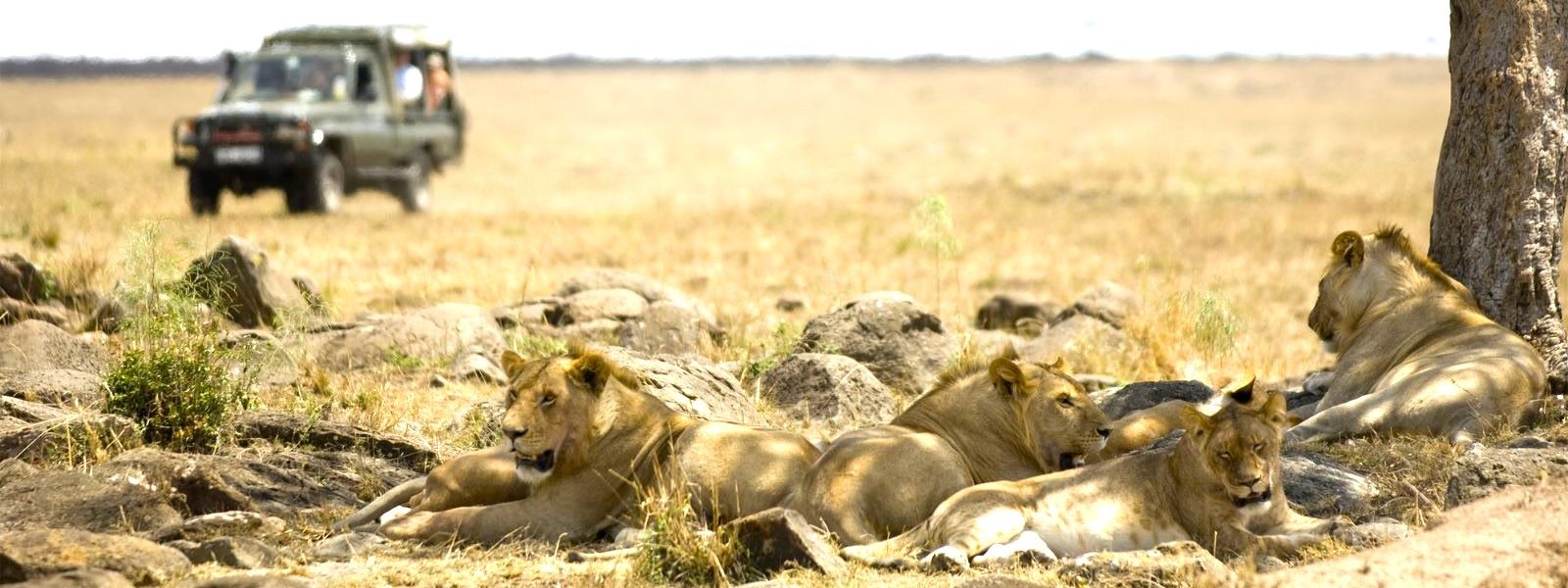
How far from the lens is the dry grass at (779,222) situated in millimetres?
11695

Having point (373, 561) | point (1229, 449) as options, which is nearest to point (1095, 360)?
point (1229, 449)

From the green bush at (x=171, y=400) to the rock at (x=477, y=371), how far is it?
2415mm

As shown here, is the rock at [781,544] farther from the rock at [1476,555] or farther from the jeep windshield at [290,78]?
the jeep windshield at [290,78]

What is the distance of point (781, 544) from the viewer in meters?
6.42

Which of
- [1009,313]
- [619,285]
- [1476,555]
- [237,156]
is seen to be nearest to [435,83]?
[237,156]

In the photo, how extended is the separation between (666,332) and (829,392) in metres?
2.27

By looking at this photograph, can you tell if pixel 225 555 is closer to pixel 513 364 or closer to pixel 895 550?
pixel 513 364

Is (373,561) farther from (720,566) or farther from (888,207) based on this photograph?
(888,207)

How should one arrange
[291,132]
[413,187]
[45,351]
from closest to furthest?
1. [45,351]
2. [291,132]
3. [413,187]

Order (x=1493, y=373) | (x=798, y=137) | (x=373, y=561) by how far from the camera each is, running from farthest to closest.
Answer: (x=798, y=137) < (x=1493, y=373) < (x=373, y=561)

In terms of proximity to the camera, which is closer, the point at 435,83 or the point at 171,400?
the point at 171,400

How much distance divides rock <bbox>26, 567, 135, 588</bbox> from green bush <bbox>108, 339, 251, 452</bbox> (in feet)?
7.48

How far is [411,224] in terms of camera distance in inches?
904

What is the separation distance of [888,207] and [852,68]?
117223mm
